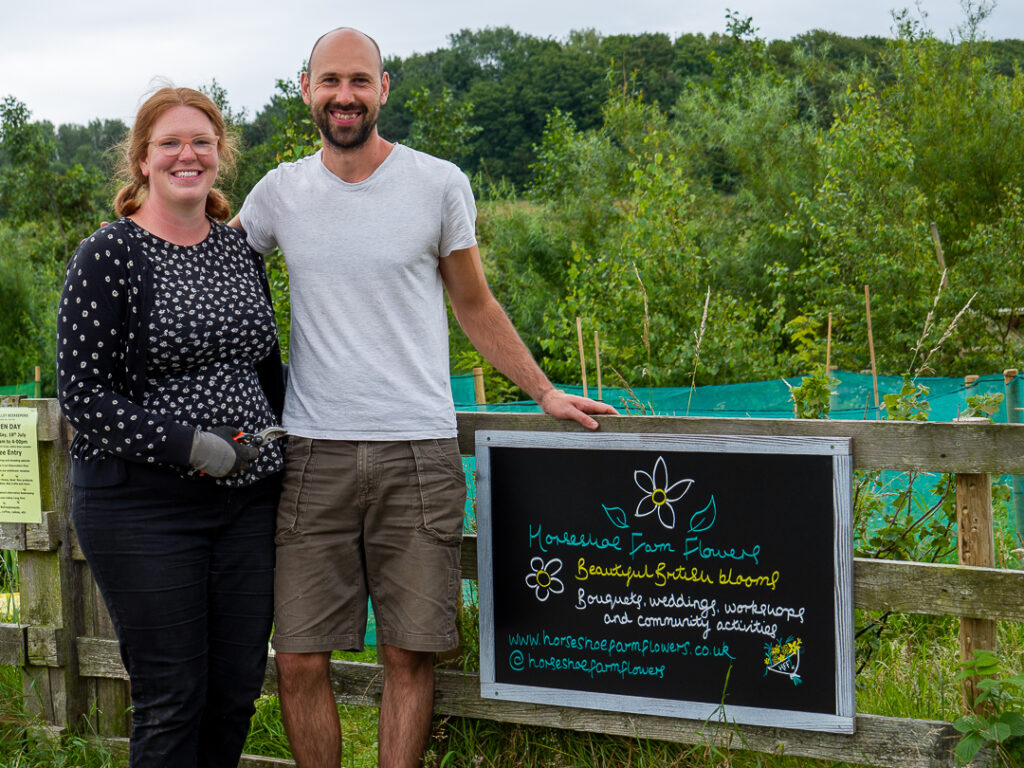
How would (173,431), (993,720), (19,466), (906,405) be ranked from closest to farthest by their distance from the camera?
(173,431)
(993,720)
(906,405)
(19,466)

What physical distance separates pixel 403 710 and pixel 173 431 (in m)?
1.02

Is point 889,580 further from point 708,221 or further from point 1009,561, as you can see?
point 708,221

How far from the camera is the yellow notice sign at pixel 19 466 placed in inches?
130

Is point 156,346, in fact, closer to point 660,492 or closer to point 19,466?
point 19,466

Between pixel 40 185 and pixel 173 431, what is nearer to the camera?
pixel 173 431

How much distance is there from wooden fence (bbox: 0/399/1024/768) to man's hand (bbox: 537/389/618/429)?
0.16 ft

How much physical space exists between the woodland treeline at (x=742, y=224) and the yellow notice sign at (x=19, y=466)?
1.21 m

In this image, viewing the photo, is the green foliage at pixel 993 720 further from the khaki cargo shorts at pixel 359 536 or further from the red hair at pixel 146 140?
the red hair at pixel 146 140

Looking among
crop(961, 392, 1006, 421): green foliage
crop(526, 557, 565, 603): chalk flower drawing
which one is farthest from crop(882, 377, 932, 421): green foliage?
crop(526, 557, 565, 603): chalk flower drawing

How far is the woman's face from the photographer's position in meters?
2.61

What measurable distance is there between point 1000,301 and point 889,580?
8862mm

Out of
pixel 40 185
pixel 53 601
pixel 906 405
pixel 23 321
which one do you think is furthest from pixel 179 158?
pixel 40 185

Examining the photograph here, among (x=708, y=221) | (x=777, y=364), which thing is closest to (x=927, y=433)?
(x=777, y=364)

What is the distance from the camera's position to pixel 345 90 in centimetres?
273
